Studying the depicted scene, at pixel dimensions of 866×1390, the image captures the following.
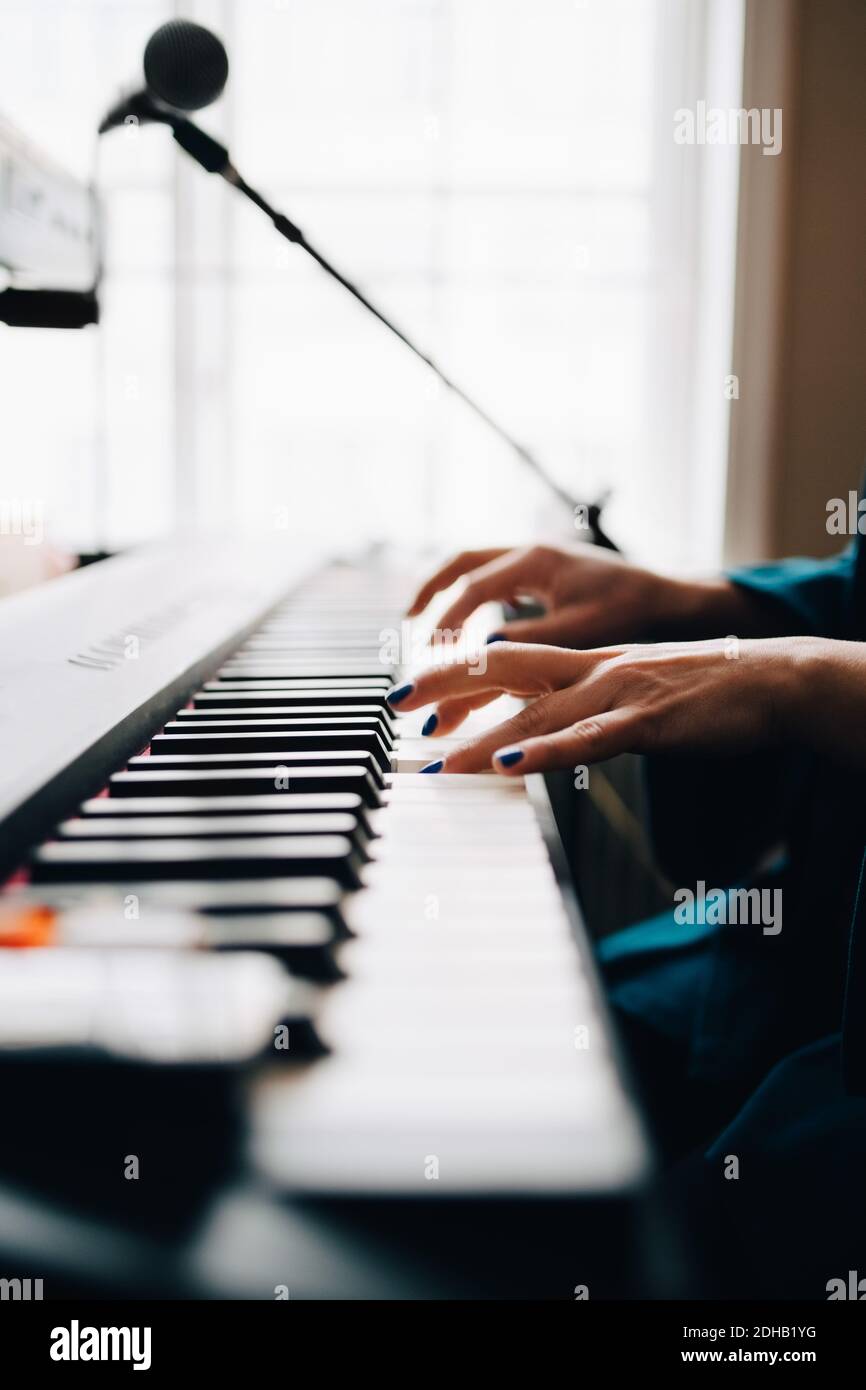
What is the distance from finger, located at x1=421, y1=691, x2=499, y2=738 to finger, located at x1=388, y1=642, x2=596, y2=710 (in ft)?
0.19

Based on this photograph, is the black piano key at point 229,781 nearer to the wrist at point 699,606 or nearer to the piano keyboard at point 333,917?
the piano keyboard at point 333,917

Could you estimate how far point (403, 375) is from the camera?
272cm

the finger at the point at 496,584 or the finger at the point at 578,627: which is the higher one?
the finger at the point at 496,584

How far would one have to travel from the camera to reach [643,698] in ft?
2.32

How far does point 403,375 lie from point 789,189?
96 cm

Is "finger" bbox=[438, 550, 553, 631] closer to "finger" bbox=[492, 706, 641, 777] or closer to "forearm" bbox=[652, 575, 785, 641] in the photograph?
"forearm" bbox=[652, 575, 785, 641]

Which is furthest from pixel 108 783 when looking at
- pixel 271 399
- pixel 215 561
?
pixel 271 399

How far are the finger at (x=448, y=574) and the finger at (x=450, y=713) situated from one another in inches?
16.1

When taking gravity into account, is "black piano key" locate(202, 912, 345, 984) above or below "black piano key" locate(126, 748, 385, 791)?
below

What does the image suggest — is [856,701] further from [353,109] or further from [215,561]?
[353,109]

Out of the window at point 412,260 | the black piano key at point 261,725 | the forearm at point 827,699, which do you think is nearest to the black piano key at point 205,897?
the black piano key at point 261,725

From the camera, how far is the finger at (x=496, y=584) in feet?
3.69

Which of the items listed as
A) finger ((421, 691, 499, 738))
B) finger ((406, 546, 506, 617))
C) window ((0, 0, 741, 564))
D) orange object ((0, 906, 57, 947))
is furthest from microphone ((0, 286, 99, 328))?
window ((0, 0, 741, 564))

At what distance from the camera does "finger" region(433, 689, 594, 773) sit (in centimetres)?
70
